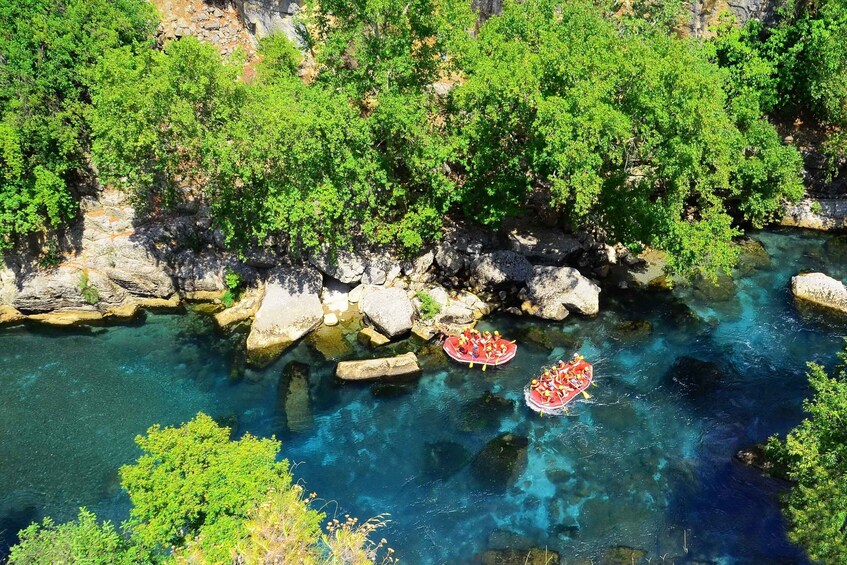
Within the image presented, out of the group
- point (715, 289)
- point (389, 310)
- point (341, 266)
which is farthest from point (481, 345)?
point (715, 289)

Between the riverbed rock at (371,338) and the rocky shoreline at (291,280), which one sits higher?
the rocky shoreline at (291,280)

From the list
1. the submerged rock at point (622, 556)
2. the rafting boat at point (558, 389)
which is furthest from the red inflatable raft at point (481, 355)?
the submerged rock at point (622, 556)

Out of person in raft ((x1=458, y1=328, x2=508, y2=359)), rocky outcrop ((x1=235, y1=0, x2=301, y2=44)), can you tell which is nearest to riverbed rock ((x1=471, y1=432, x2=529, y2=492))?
person in raft ((x1=458, y1=328, x2=508, y2=359))

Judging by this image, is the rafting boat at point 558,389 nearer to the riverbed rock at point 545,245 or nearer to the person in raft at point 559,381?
the person in raft at point 559,381

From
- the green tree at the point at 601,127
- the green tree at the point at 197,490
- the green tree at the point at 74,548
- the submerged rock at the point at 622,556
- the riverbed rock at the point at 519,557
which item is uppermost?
the green tree at the point at 601,127

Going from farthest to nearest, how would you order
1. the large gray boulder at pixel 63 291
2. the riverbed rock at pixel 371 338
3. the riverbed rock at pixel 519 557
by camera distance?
1. the large gray boulder at pixel 63 291
2. the riverbed rock at pixel 371 338
3. the riverbed rock at pixel 519 557

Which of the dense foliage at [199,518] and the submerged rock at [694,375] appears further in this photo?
the submerged rock at [694,375]
